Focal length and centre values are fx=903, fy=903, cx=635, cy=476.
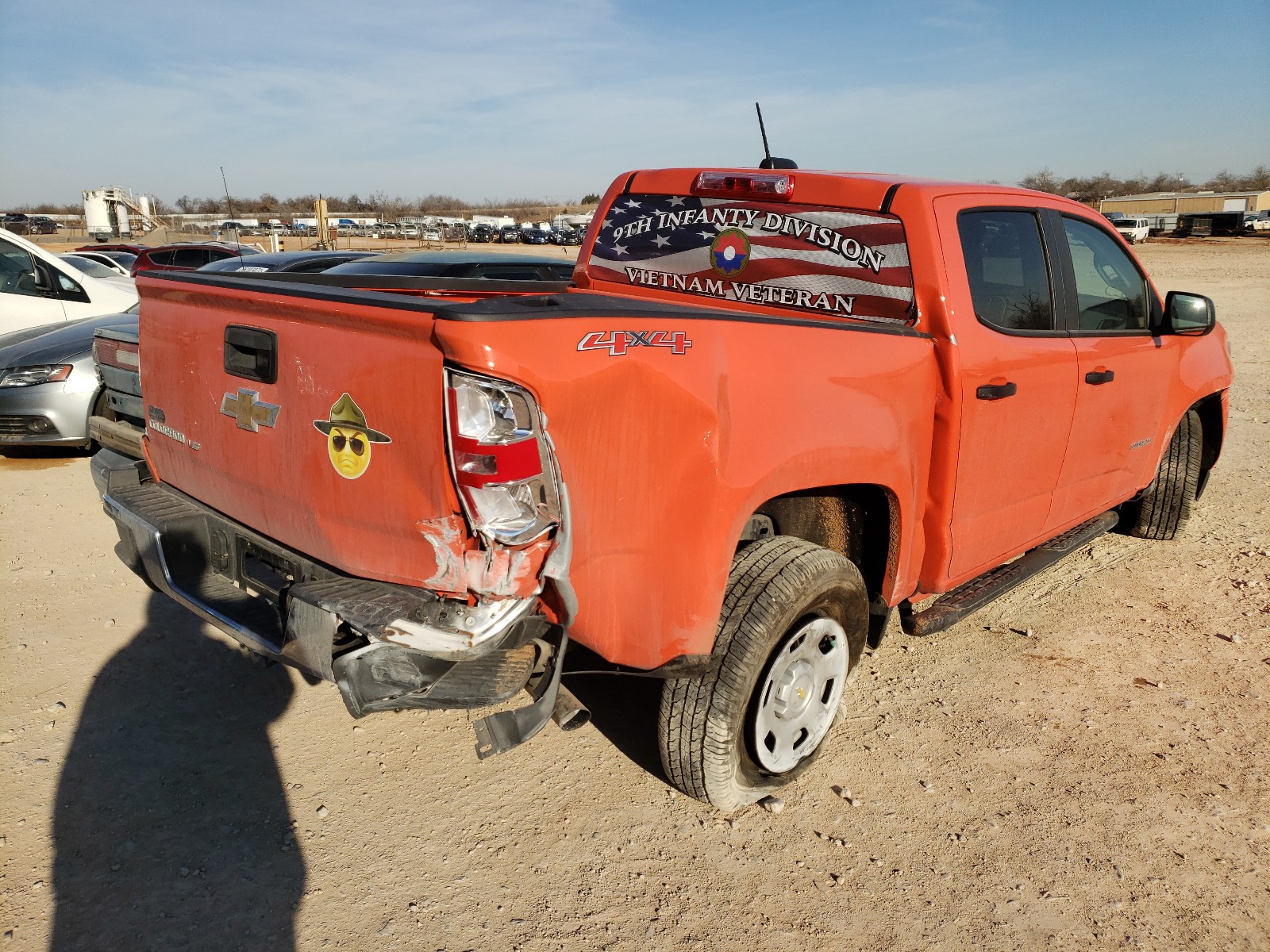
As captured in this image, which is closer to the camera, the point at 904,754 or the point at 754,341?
the point at 754,341

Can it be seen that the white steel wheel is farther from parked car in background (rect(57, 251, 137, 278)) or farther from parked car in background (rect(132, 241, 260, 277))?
parked car in background (rect(132, 241, 260, 277))

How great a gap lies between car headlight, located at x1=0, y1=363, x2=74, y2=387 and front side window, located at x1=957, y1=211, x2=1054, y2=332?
6313mm

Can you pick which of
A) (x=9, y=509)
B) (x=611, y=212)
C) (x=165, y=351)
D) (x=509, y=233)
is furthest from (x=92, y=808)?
(x=509, y=233)

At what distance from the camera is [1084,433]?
3.93 metres

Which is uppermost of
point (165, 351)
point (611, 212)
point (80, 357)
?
point (611, 212)

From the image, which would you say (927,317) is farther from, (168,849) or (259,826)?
(168,849)

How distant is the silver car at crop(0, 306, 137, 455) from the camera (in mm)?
6531

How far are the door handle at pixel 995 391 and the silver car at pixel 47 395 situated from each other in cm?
601

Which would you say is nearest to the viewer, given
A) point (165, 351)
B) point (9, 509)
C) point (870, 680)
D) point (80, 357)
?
point (165, 351)

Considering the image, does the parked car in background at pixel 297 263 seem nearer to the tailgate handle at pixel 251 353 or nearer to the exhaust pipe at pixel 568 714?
the tailgate handle at pixel 251 353

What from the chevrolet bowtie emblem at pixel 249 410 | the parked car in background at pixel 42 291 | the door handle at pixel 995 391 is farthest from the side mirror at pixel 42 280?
the door handle at pixel 995 391

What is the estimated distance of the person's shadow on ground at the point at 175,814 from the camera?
243 centimetres

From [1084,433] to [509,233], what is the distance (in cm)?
5315

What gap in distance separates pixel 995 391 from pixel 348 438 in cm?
224
